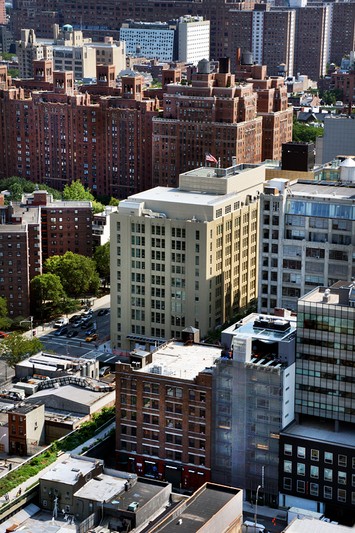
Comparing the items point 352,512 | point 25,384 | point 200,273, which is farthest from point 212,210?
point 352,512

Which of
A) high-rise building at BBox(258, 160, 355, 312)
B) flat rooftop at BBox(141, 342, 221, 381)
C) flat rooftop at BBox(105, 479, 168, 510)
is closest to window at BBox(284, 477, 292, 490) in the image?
flat rooftop at BBox(105, 479, 168, 510)

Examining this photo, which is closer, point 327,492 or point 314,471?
point 327,492

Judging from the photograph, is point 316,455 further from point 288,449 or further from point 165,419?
point 165,419

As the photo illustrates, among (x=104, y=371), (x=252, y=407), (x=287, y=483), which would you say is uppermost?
(x=252, y=407)

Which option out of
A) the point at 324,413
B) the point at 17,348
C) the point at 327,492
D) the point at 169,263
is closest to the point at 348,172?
the point at 169,263

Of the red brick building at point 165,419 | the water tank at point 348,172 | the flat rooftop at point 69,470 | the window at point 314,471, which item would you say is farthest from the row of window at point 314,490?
the water tank at point 348,172
